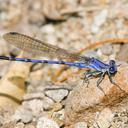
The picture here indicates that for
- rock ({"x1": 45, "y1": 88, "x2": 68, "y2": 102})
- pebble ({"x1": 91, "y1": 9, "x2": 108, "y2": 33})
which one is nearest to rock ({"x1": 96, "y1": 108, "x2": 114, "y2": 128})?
rock ({"x1": 45, "y1": 88, "x2": 68, "y2": 102})

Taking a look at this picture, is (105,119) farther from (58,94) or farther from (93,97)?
(58,94)

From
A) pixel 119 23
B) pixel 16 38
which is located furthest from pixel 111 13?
pixel 16 38

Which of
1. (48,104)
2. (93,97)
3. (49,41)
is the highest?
(49,41)

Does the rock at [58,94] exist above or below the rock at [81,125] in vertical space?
above

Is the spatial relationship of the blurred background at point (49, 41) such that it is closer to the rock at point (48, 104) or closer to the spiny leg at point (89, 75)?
the rock at point (48, 104)

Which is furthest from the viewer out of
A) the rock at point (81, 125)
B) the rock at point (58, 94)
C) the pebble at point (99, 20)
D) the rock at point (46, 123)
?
the pebble at point (99, 20)

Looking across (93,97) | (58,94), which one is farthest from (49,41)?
(93,97)

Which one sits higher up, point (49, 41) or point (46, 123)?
point (49, 41)

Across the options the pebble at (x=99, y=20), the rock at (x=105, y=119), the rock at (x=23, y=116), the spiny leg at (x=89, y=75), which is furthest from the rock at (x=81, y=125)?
the pebble at (x=99, y=20)
